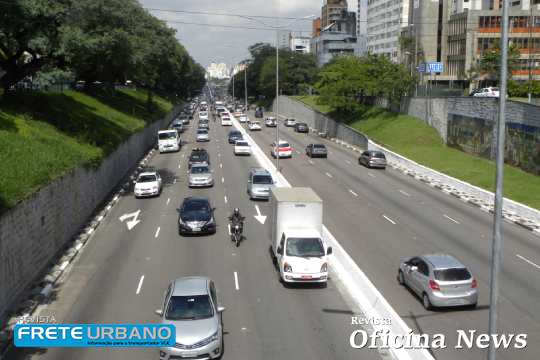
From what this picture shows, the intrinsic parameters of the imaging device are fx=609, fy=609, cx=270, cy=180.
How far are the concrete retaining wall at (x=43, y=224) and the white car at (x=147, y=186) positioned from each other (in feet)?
6.81

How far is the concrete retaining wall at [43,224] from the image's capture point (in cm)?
1869

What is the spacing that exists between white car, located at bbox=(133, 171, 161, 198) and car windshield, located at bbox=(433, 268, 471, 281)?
2262cm

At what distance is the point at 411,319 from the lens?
17859 millimetres

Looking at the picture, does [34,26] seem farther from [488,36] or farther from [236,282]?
[488,36]

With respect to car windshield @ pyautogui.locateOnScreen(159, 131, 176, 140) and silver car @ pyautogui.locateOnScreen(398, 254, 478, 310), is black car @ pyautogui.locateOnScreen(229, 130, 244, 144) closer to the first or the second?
car windshield @ pyautogui.locateOnScreen(159, 131, 176, 140)

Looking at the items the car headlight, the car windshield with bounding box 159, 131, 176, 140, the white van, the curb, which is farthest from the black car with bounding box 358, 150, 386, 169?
the car headlight

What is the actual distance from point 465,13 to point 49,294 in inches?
3671

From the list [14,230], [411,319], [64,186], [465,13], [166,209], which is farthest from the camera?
[465,13]

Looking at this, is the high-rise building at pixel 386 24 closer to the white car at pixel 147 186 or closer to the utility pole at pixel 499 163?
the white car at pixel 147 186

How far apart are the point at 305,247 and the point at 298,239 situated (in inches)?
15.8

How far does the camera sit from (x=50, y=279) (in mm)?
21500

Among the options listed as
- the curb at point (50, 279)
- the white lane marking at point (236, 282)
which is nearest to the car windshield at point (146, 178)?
the curb at point (50, 279)

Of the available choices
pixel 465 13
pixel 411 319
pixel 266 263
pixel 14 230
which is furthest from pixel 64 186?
pixel 465 13

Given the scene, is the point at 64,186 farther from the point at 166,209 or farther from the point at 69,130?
the point at 69,130
